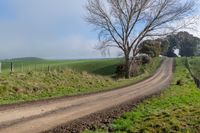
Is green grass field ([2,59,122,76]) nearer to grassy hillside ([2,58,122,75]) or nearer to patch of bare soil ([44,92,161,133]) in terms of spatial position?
grassy hillside ([2,58,122,75])

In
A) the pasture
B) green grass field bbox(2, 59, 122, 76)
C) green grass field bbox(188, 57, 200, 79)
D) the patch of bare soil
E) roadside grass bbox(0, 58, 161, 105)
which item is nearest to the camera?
the patch of bare soil

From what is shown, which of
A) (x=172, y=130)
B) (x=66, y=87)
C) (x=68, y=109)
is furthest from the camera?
(x=66, y=87)

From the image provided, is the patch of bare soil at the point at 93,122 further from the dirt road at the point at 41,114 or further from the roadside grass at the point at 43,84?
the roadside grass at the point at 43,84

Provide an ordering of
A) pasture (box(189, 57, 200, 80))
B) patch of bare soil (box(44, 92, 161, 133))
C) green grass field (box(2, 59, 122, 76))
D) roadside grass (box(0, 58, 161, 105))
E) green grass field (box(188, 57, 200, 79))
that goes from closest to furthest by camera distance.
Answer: patch of bare soil (box(44, 92, 161, 133)), roadside grass (box(0, 58, 161, 105)), green grass field (box(2, 59, 122, 76)), pasture (box(189, 57, 200, 80)), green grass field (box(188, 57, 200, 79))

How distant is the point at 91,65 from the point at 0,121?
7976 centimetres

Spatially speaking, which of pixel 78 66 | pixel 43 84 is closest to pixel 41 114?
pixel 43 84

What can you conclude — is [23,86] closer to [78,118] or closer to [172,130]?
[78,118]

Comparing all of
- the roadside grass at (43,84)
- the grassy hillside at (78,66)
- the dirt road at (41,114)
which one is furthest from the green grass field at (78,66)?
the dirt road at (41,114)

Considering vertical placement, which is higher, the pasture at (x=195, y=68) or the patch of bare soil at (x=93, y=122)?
the patch of bare soil at (x=93, y=122)

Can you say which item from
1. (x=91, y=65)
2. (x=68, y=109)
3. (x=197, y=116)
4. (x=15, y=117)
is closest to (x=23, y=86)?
(x=68, y=109)

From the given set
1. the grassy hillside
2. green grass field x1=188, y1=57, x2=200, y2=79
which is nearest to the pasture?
green grass field x1=188, y1=57, x2=200, y2=79

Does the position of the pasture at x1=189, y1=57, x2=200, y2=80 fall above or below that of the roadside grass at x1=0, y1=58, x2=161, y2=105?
below

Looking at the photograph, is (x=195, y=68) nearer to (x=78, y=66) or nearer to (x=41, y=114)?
(x=78, y=66)

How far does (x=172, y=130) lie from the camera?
38.9ft
